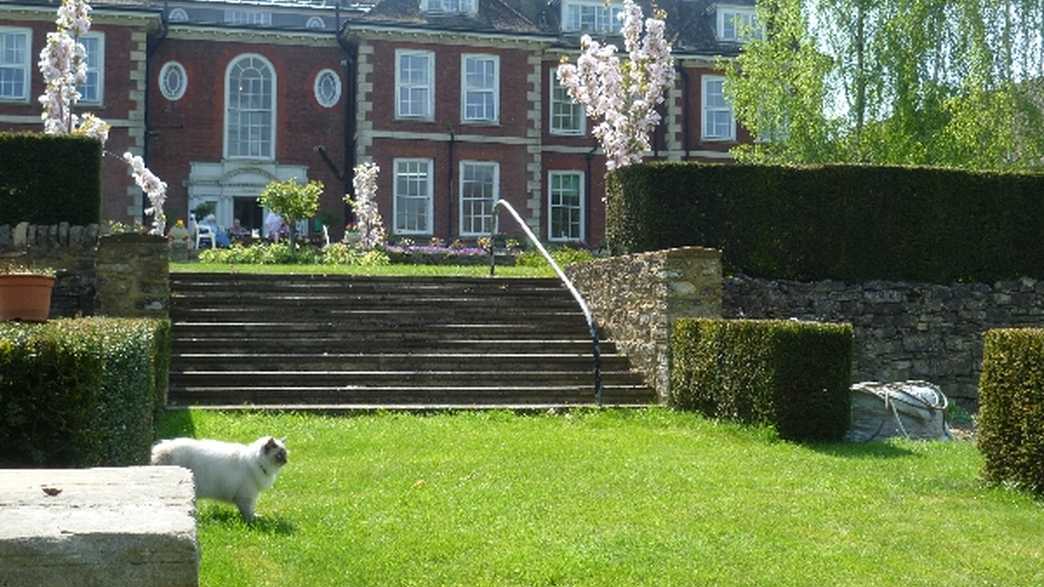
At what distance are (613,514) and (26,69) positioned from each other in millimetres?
28254

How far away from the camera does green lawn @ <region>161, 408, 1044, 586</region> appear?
6258 millimetres

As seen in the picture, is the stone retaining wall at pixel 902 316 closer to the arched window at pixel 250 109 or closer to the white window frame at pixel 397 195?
the white window frame at pixel 397 195

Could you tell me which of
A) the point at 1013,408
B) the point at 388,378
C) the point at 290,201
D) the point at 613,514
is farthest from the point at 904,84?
the point at 613,514

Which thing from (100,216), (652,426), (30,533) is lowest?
(652,426)

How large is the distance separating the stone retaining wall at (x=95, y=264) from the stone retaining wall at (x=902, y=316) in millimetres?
7224

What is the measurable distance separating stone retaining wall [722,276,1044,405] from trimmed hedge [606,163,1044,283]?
20 cm

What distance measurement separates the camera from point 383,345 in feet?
50.4

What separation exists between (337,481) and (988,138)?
23536 mm

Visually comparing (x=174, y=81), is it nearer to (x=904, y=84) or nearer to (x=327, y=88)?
(x=327, y=88)

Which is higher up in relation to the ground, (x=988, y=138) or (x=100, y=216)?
(x=988, y=138)

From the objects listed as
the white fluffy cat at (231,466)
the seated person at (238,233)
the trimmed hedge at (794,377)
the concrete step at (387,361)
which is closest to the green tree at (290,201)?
the seated person at (238,233)

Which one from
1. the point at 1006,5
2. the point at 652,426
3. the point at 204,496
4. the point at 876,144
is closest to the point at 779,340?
the point at 652,426

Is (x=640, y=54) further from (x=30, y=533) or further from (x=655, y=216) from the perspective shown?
(x=30, y=533)

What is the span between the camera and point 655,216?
16625 millimetres
